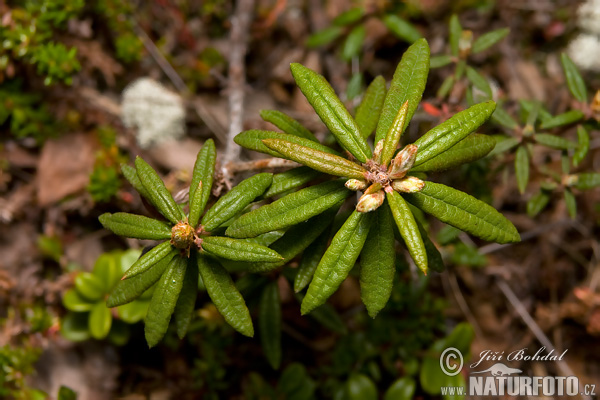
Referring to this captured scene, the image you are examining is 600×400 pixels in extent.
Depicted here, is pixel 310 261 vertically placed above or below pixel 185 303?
above

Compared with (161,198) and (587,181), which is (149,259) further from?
(587,181)

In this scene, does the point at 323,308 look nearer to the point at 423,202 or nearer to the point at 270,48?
the point at 423,202

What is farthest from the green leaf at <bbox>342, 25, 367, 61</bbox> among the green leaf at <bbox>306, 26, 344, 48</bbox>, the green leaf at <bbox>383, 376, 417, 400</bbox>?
the green leaf at <bbox>383, 376, 417, 400</bbox>

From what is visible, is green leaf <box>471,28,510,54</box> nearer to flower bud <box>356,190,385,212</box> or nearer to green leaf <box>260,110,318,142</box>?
green leaf <box>260,110,318,142</box>

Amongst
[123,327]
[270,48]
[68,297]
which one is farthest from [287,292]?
[270,48]

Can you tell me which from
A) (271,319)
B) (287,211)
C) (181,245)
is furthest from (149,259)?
(271,319)

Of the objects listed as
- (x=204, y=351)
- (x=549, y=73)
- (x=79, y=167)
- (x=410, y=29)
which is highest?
(x=549, y=73)
